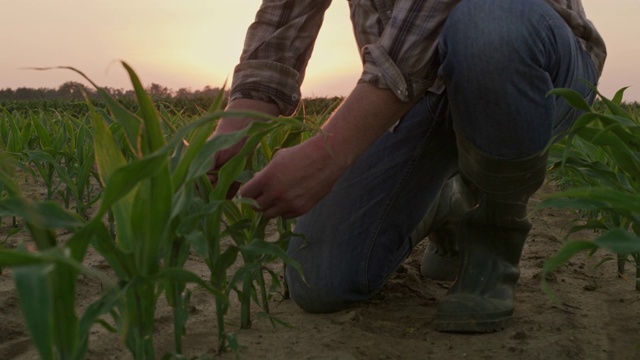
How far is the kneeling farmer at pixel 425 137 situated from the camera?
145 centimetres

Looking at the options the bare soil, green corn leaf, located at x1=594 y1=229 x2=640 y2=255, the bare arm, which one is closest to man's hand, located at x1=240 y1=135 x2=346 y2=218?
the bare arm

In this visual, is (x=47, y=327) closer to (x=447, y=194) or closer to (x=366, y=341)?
(x=366, y=341)

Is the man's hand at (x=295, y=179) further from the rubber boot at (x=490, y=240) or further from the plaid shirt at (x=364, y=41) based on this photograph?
the rubber boot at (x=490, y=240)

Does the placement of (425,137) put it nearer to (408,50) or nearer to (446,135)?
(446,135)

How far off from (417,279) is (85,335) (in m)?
1.42

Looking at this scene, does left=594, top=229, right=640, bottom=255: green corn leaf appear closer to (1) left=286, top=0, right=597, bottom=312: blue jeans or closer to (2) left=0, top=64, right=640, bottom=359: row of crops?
(2) left=0, top=64, right=640, bottom=359: row of crops

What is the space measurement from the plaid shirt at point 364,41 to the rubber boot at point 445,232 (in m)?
0.48

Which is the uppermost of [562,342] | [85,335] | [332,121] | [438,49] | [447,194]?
[438,49]

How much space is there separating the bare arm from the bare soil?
30 cm

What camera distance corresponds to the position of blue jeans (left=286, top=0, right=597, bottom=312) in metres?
1.54

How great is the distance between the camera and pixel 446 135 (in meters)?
2.00

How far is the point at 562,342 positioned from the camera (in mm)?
1564

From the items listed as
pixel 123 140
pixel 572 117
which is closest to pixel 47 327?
pixel 572 117

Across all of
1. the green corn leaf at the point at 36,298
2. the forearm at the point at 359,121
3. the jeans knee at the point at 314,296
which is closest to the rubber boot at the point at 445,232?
Result: the jeans knee at the point at 314,296
